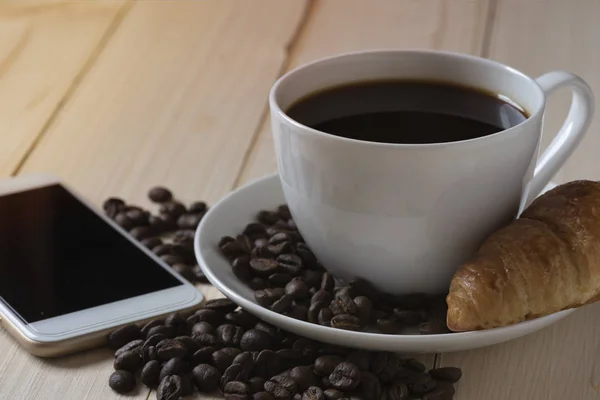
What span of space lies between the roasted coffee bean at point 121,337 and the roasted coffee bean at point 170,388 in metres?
0.09

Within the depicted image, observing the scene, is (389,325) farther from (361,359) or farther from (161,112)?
(161,112)

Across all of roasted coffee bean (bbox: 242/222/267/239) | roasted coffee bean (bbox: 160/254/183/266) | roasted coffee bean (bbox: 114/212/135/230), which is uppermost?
roasted coffee bean (bbox: 242/222/267/239)

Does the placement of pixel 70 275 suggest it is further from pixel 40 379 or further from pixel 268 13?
pixel 268 13

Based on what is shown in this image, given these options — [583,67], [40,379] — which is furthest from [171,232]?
[583,67]

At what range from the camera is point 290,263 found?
1137 millimetres

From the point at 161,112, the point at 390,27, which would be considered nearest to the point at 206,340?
the point at 161,112

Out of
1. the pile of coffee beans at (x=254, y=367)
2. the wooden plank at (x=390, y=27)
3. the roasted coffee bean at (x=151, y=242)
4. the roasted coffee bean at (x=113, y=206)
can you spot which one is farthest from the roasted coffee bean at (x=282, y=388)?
the wooden plank at (x=390, y=27)

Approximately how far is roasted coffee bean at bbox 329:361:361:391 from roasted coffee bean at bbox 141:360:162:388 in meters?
0.19

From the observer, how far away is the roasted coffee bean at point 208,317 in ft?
3.49

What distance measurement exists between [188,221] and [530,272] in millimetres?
537

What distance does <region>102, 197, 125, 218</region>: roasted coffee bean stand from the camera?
133 cm

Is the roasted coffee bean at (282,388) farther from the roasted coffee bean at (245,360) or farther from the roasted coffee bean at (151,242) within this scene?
the roasted coffee bean at (151,242)

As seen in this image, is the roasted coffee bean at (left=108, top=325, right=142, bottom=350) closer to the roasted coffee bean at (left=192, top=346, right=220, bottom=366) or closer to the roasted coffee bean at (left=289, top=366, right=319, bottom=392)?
the roasted coffee bean at (left=192, top=346, right=220, bottom=366)

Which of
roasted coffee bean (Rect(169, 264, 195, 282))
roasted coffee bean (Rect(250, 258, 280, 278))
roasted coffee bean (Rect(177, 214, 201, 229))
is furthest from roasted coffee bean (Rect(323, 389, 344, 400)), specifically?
roasted coffee bean (Rect(177, 214, 201, 229))
